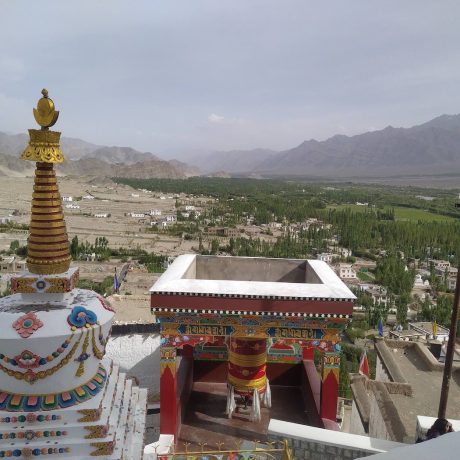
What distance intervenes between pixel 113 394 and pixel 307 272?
6.16m

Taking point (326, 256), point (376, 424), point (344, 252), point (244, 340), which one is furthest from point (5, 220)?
point (376, 424)

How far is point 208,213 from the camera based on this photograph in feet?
313

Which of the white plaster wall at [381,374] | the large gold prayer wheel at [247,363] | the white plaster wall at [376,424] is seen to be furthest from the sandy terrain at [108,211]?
the white plaster wall at [376,424]

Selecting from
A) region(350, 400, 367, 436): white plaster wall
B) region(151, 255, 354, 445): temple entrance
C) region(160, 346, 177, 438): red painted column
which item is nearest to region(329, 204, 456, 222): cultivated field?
region(350, 400, 367, 436): white plaster wall

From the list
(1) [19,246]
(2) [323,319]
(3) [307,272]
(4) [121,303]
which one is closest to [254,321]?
(2) [323,319]

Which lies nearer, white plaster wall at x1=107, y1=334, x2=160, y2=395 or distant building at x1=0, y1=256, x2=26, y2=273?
white plaster wall at x1=107, y1=334, x2=160, y2=395

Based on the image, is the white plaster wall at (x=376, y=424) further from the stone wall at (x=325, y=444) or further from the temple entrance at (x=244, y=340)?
the stone wall at (x=325, y=444)

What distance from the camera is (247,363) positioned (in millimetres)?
8750

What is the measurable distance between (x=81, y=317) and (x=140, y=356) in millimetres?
6939

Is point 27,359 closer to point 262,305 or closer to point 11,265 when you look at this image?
point 262,305

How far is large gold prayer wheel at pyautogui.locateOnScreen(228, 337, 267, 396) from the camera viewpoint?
873 cm

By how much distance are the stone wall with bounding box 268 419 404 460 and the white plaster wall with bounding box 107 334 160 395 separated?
7214 millimetres

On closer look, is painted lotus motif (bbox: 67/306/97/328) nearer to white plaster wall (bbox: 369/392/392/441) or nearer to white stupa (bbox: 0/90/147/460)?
white stupa (bbox: 0/90/147/460)

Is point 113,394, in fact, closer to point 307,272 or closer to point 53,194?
point 53,194
